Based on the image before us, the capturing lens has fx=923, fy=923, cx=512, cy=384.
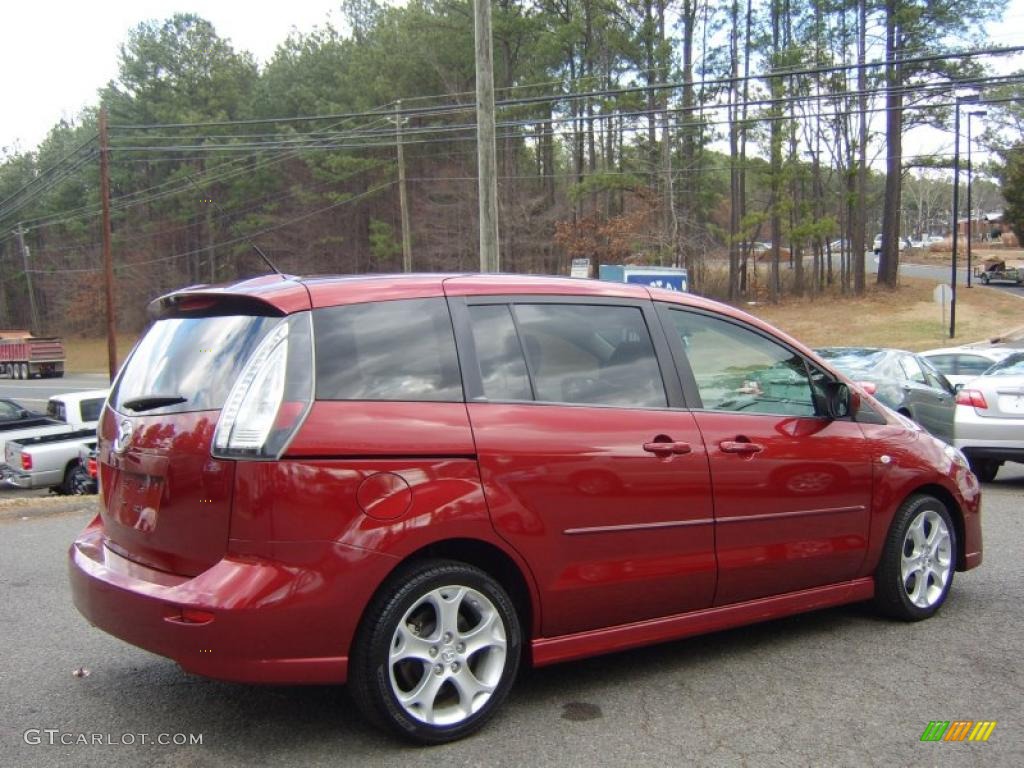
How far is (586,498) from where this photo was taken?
3.79m

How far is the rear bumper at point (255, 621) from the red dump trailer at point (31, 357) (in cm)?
5734

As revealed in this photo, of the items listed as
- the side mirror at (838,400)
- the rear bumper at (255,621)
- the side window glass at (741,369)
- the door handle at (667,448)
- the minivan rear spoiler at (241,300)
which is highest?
the minivan rear spoiler at (241,300)

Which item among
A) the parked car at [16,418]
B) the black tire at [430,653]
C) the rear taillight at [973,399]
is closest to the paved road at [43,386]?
the parked car at [16,418]

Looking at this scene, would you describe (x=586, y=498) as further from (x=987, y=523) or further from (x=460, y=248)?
(x=460, y=248)

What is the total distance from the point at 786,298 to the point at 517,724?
49.8m

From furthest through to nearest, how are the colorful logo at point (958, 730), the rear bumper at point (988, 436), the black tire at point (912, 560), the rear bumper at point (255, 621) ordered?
the rear bumper at point (988, 436), the black tire at point (912, 560), the colorful logo at point (958, 730), the rear bumper at point (255, 621)

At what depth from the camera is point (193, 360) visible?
363 centimetres

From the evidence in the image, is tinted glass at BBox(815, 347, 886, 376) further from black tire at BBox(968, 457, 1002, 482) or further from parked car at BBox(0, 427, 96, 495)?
parked car at BBox(0, 427, 96, 495)

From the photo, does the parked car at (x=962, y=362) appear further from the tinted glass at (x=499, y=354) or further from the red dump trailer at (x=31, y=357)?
the red dump trailer at (x=31, y=357)

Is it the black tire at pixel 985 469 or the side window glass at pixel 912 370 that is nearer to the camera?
the black tire at pixel 985 469

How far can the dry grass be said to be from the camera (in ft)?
128

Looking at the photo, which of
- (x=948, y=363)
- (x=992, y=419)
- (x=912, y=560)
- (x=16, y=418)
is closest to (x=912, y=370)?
(x=992, y=419)

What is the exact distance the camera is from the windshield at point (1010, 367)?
36.0ft

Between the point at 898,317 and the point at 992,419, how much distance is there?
35684 millimetres
